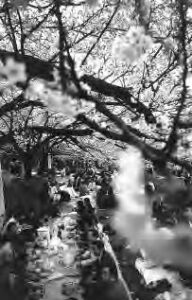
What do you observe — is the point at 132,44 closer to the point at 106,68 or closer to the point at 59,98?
the point at 59,98

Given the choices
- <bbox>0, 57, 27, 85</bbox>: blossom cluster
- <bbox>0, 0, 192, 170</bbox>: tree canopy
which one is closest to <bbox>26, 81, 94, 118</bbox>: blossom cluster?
<bbox>0, 0, 192, 170</bbox>: tree canopy

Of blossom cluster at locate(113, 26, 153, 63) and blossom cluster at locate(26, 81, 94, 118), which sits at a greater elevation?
blossom cluster at locate(113, 26, 153, 63)

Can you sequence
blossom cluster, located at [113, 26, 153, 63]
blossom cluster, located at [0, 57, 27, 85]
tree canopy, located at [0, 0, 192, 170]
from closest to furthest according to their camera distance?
blossom cluster, located at [0, 57, 27, 85] → tree canopy, located at [0, 0, 192, 170] → blossom cluster, located at [113, 26, 153, 63]

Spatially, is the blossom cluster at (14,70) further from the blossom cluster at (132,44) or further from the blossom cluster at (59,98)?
the blossom cluster at (132,44)

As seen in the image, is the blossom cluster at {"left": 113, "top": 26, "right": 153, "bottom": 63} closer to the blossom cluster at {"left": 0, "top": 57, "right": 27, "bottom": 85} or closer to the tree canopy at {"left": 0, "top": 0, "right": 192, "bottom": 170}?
the tree canopy at {"left": 0, "top": 0, "right": 192, "bottom": 170}

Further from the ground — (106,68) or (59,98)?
(106,68)

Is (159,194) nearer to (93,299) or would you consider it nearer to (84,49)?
(93,299)

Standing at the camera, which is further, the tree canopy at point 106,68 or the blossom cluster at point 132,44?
the blossom cluster at point 132,44

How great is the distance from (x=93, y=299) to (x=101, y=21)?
5960mm

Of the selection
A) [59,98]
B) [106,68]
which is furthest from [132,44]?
[106,68]

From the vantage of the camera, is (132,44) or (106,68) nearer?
(132,44)

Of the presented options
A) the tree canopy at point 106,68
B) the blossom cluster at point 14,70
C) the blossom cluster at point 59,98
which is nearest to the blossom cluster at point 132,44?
the tree canopy at point 106,68

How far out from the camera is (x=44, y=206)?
68.1 inches

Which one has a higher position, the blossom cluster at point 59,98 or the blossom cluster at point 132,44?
the blossom cluster at point 132,44
